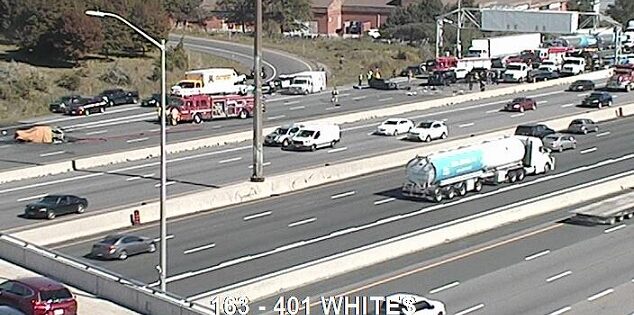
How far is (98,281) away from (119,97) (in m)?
45.2

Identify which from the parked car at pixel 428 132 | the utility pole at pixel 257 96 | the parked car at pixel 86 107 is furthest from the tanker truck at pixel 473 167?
the parked car at pixel 86 107

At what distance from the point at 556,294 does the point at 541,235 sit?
7916 mm

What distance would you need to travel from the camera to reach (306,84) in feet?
266

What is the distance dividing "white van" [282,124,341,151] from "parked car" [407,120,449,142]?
4.84 m

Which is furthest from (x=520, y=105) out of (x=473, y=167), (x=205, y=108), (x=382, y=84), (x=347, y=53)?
(x=347, y=53)

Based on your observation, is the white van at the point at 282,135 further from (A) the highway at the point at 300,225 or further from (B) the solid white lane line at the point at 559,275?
(B) the solid white lane line at the point at 559,275

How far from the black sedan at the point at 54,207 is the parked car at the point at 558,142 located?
2674 centimetres

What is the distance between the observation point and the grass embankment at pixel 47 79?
72.6 metres

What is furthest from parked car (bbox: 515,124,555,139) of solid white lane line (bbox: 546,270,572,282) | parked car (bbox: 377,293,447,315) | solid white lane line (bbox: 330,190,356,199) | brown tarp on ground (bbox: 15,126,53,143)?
parked car (bbox: 377,293,447,315)

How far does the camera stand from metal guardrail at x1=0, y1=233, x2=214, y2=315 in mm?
27761

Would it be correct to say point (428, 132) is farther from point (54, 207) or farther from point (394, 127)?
point (54, 207)

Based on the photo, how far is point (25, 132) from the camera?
5900 cm

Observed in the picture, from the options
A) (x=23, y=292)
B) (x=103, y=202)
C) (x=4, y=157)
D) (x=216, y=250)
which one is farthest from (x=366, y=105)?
(x=23, y=292)

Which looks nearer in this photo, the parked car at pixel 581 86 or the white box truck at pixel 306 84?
the white box truck at pixel 306 84
